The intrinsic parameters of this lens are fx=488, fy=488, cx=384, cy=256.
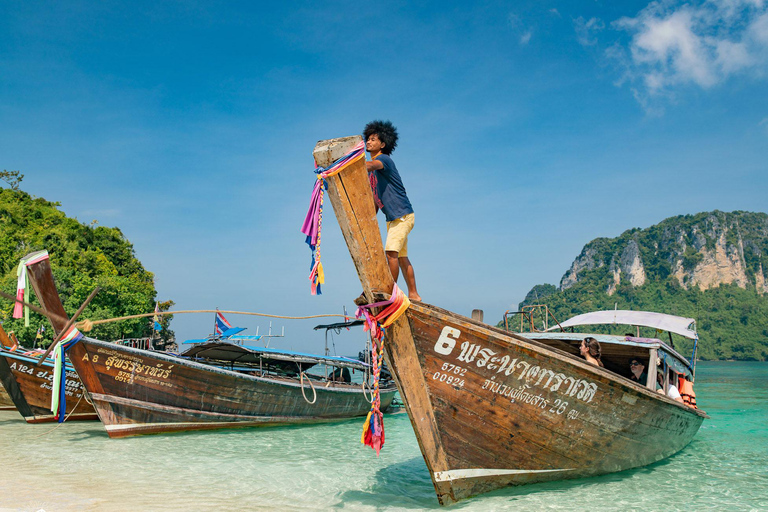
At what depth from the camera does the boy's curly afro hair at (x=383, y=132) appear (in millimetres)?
4367

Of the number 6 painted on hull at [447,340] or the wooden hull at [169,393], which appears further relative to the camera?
the wooden hull at [169,393]

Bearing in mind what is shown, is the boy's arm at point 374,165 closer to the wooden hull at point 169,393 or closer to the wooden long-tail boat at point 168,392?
the wooden long-tail boat at point 168,392

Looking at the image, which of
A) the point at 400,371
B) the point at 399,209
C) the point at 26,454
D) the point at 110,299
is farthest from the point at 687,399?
the point at 110,299

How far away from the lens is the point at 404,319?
4.35 metres

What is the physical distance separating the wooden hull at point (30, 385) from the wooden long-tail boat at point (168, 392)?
2429 millimetres

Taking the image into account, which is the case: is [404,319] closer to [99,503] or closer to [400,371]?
[400,371]

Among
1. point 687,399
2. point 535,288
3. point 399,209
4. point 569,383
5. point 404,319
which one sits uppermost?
point 535,288

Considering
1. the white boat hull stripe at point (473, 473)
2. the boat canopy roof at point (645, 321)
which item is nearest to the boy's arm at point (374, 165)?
the white boat hull stripe at point (473, 473)

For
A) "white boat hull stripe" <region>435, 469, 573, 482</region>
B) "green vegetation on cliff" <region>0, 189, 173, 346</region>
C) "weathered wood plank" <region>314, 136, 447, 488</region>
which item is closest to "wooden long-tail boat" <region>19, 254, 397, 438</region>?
"weathered wood plank" <region>314, 136, 447, 488</region>

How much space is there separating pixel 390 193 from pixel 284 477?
446 cm

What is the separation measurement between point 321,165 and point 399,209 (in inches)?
35.2

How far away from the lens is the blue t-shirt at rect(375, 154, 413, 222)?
4.34 m

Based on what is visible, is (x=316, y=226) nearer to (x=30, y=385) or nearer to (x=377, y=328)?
(x=377, y=328)

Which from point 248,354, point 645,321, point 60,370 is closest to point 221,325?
point 248,354
